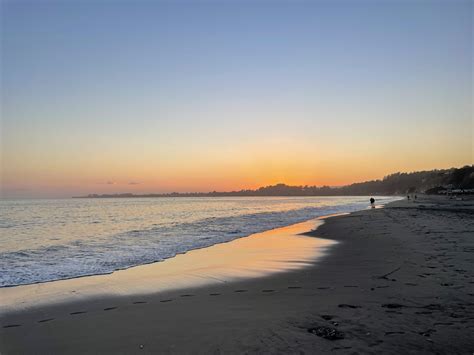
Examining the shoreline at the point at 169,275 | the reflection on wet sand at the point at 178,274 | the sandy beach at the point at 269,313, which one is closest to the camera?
the sandy beach at the point at 269,313

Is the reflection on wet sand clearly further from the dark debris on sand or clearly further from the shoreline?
the dark debris on sand

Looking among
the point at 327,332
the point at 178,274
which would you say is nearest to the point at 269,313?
the point at 327,332

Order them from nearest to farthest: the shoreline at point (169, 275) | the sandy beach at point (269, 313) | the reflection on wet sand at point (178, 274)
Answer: the sandy beach at point (269, 313) < the shoreline at point (169, 275) < the reflection on wet sand at point (178, 274)

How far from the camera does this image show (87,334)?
543 cm

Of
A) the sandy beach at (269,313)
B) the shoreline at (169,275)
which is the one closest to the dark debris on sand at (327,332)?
the sandy beach at (269,313)

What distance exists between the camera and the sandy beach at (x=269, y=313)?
4.66 meters

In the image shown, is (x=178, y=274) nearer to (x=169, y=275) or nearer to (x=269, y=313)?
(x=169, y=275)

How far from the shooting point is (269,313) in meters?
6.01

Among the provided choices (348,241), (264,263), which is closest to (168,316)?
(264,263)

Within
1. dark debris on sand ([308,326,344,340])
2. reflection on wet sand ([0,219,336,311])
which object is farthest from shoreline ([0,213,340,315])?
dark debris on sand ([308,326,344,340])

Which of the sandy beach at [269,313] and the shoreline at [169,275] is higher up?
the sandy beach at [269,313]

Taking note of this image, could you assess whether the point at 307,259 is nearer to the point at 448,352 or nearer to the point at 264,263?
the point at 264,263

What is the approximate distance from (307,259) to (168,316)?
7214mm

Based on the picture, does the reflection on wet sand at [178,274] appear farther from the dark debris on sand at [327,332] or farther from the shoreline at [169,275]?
the dark debris on sand at [327,332]
